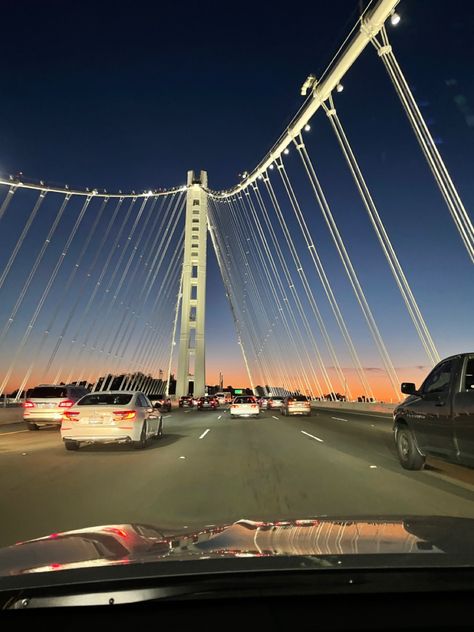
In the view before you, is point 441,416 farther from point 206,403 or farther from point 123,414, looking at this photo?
point 206,403

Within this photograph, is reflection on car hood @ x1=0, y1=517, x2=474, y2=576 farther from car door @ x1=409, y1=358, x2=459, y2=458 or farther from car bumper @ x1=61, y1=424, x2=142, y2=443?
car bumper @ x1=61, y1=424, x2=142, y2=443

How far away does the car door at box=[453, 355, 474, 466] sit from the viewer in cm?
700

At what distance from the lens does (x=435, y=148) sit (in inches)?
670

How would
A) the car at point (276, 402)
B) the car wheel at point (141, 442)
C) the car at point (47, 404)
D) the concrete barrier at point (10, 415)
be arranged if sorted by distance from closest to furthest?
the car wheel at point (141, 442) → the car at point (47, 404) → the concrete barrier at point (10, 415) → the car at point (276, 402)

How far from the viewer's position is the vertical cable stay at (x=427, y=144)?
16219 mm

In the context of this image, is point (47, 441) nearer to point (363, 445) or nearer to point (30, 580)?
point (363, 445)

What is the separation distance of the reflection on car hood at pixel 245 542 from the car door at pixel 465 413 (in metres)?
2.87

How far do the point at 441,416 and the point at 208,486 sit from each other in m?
3.61

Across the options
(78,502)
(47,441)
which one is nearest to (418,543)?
(78,502)

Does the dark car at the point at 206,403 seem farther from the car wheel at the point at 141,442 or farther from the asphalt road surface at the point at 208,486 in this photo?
the car wheel at the point at 141,442

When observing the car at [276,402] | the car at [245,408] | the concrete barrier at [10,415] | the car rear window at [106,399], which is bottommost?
the car rear window at [106,399]

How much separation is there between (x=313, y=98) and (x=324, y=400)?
38.3 m

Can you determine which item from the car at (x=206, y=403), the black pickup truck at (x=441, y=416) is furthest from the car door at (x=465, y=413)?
the car at (x=206, y=403)

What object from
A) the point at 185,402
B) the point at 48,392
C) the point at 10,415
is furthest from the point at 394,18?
the point at 185,402
